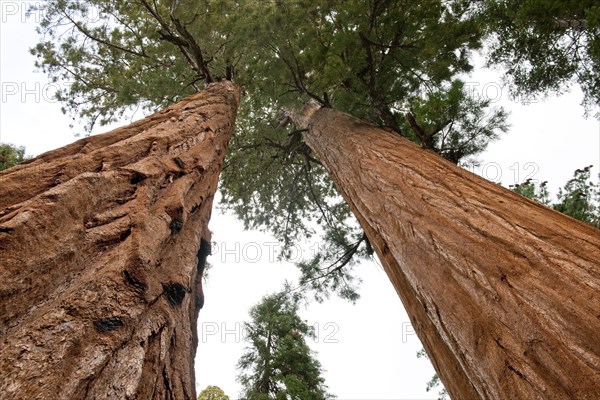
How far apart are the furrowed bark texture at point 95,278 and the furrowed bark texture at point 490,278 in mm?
1232

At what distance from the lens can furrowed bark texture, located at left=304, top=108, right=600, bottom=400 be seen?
137 centimetres

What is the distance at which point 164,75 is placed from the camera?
5.79m

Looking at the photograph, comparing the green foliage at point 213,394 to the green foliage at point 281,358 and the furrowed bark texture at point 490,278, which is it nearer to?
the green foliage at point 281,358

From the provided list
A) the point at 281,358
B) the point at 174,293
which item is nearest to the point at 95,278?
the point at 174,293

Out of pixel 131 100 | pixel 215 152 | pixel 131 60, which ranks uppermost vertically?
pixel 131 60

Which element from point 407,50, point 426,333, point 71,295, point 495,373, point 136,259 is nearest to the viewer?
point 71,295

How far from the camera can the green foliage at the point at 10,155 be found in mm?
4668

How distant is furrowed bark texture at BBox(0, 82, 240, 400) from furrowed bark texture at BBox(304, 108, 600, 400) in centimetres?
123

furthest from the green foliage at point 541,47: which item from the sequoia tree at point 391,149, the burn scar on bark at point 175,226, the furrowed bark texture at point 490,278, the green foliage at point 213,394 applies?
the green foliage at point 213,394

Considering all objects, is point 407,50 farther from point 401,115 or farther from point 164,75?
point 164,75

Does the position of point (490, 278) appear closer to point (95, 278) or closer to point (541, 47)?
point (95, 278)

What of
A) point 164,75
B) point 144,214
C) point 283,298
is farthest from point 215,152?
point 283,298

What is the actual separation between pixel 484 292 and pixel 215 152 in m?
2.32

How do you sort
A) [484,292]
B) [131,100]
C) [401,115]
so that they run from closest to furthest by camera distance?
[484,292] < [131,100] < [401,115]
